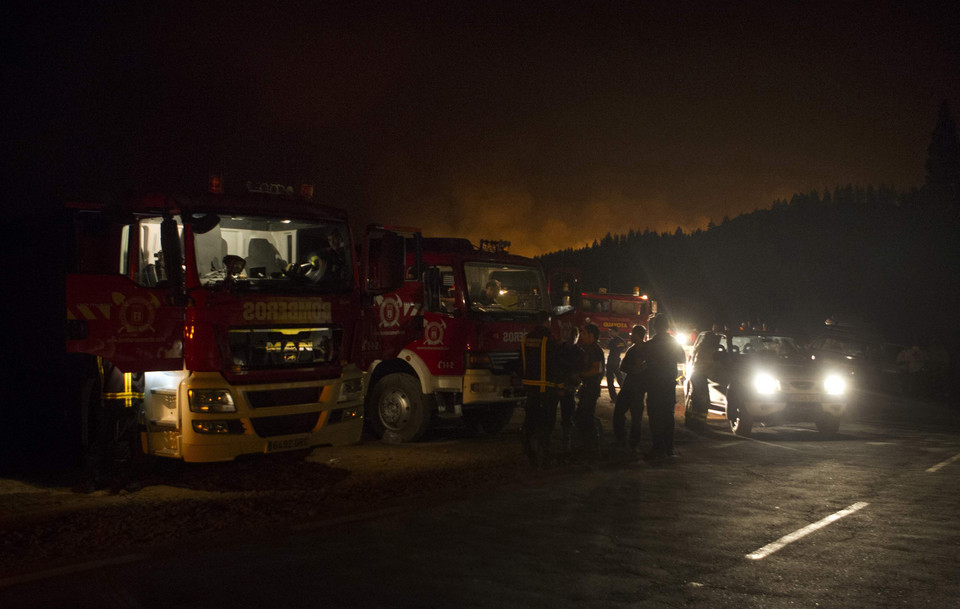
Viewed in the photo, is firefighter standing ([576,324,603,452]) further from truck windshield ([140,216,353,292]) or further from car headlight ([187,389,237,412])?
car headlight ([187,389,237,412])

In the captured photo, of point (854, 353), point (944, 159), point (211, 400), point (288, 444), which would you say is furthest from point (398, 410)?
point (944, 159)

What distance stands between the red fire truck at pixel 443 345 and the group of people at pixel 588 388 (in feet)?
3.43

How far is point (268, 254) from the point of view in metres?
9.48

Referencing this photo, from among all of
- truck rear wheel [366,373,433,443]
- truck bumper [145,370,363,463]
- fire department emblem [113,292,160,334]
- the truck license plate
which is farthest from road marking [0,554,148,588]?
truck rear wheel [366,373,433,443]

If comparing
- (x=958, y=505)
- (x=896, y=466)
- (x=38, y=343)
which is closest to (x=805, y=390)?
(x=896, y=466)

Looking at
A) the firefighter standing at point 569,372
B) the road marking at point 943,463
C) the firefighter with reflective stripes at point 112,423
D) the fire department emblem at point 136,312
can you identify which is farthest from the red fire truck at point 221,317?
the road marking at point 943,463

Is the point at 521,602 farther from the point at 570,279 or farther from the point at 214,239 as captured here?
the point at 570,279

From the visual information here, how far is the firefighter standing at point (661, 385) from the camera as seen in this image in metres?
11.0

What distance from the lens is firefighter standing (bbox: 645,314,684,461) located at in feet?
36.1

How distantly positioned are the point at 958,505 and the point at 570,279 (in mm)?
6786

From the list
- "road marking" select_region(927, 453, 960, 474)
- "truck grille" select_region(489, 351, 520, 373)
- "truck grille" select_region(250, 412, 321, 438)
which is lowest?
"road marking" select_region(927, 453, 960, 474)

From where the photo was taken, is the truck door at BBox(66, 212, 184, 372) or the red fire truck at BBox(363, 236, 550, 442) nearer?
the truck door at BBox(66, 212, 184, 372)

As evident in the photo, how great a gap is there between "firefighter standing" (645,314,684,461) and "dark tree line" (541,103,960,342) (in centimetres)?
2498

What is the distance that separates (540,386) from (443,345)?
217 centimetres
